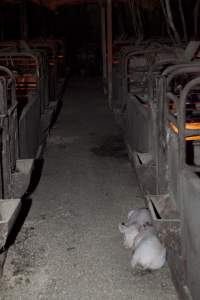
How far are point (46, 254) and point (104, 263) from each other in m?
0.51

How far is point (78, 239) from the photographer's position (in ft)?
14.4

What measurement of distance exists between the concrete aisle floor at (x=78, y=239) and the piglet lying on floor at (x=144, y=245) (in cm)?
8

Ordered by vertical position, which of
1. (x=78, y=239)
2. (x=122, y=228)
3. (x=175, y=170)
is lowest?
(x=78, y=239)

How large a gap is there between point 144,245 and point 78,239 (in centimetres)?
83

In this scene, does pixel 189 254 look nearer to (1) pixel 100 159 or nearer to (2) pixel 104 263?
(2) pixel 104 263

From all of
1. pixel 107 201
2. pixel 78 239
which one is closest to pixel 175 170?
pixel 78 239

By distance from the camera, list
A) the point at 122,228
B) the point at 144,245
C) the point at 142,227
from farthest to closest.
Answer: the point at 122,228, the point at 142,227, the point at 144,245

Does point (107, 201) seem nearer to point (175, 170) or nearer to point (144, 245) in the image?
point (144, 245)

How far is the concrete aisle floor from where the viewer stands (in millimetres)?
3512

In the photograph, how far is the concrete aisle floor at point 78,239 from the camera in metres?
3.51

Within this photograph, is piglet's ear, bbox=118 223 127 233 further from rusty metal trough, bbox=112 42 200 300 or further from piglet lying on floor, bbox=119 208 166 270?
rusty metal trough, bbox=112 42 200 300

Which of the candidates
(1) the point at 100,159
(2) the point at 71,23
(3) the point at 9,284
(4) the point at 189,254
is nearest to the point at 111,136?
(1) the point at 100,159

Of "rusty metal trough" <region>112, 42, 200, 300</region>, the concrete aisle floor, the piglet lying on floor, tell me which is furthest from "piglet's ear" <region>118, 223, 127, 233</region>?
"rusty metal trough" <region>112, 42, 200, 300</region>

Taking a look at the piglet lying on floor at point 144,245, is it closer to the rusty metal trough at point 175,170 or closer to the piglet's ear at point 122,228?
the piglet's ear at point 122,228
